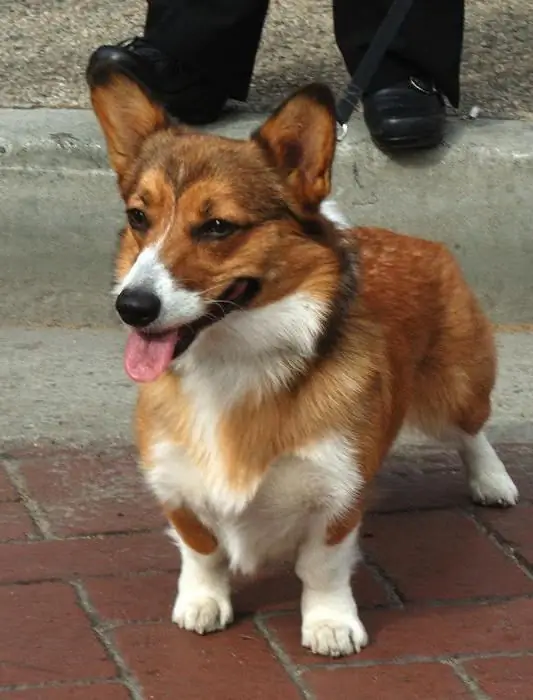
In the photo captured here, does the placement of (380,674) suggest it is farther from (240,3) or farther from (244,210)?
(240,3)

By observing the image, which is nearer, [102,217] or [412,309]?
[412,309]

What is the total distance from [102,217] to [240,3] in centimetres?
96

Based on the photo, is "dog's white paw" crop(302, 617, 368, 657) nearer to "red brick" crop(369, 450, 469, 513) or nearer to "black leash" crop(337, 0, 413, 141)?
"red brick" crop(369, 450, 469, 513)

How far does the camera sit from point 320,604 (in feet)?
11.1

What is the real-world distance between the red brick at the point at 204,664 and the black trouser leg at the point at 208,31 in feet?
8.61

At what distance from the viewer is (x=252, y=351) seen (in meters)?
3.16

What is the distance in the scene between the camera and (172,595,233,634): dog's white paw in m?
A: 3.39

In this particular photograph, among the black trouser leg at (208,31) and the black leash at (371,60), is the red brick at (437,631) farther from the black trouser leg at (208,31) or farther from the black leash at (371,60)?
the black trouser leg at (208,31)

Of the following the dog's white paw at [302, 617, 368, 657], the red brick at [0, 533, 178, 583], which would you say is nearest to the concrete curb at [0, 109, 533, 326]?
the red brick at [0, 533, 178, 583]

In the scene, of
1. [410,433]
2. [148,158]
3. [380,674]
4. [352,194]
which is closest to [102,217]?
[352,194]

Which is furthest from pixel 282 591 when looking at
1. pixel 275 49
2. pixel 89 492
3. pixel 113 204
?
pixel 275 49

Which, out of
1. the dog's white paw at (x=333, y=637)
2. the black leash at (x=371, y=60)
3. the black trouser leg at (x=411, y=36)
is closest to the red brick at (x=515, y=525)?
the dog's white paw at (x=333, y=637)

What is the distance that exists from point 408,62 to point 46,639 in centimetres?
286

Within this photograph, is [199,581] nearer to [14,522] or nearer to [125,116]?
[14,522]
